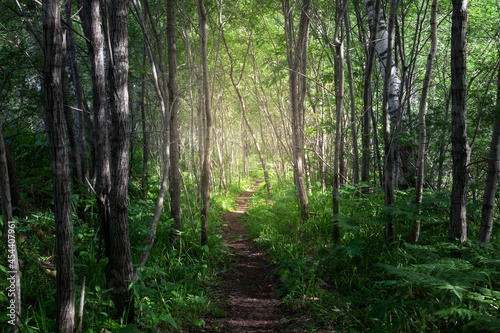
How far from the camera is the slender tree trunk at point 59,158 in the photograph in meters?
1.87

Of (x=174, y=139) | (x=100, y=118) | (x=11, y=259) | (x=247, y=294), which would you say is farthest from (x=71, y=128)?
(x=247, y=294)

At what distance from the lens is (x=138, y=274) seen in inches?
116

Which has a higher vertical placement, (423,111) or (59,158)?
(423,111)

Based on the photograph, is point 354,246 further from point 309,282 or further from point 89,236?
point 89,236

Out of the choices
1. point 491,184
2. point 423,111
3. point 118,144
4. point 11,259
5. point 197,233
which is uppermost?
point 423,111

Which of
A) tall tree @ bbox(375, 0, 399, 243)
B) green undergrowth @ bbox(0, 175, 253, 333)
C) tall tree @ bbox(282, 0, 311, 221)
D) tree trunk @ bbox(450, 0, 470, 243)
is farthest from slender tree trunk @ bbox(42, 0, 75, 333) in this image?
tall tree @ bbox(282, 0, 311, 221)

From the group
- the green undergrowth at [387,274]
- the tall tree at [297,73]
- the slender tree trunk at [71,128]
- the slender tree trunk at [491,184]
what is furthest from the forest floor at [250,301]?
the slender tree trunk at [71,128]

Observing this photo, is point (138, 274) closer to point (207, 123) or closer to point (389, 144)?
point (207, 123)

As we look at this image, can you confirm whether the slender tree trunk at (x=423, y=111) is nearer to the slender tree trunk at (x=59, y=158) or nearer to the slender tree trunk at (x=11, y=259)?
the slender tree trunk at (x=59, y=158)

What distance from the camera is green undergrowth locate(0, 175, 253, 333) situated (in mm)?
2678

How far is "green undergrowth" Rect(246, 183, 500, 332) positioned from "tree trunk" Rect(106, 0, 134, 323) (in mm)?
2057

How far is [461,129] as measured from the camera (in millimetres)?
2785

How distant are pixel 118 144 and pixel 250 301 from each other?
2670 mm

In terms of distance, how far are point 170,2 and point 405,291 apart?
5037 mm
